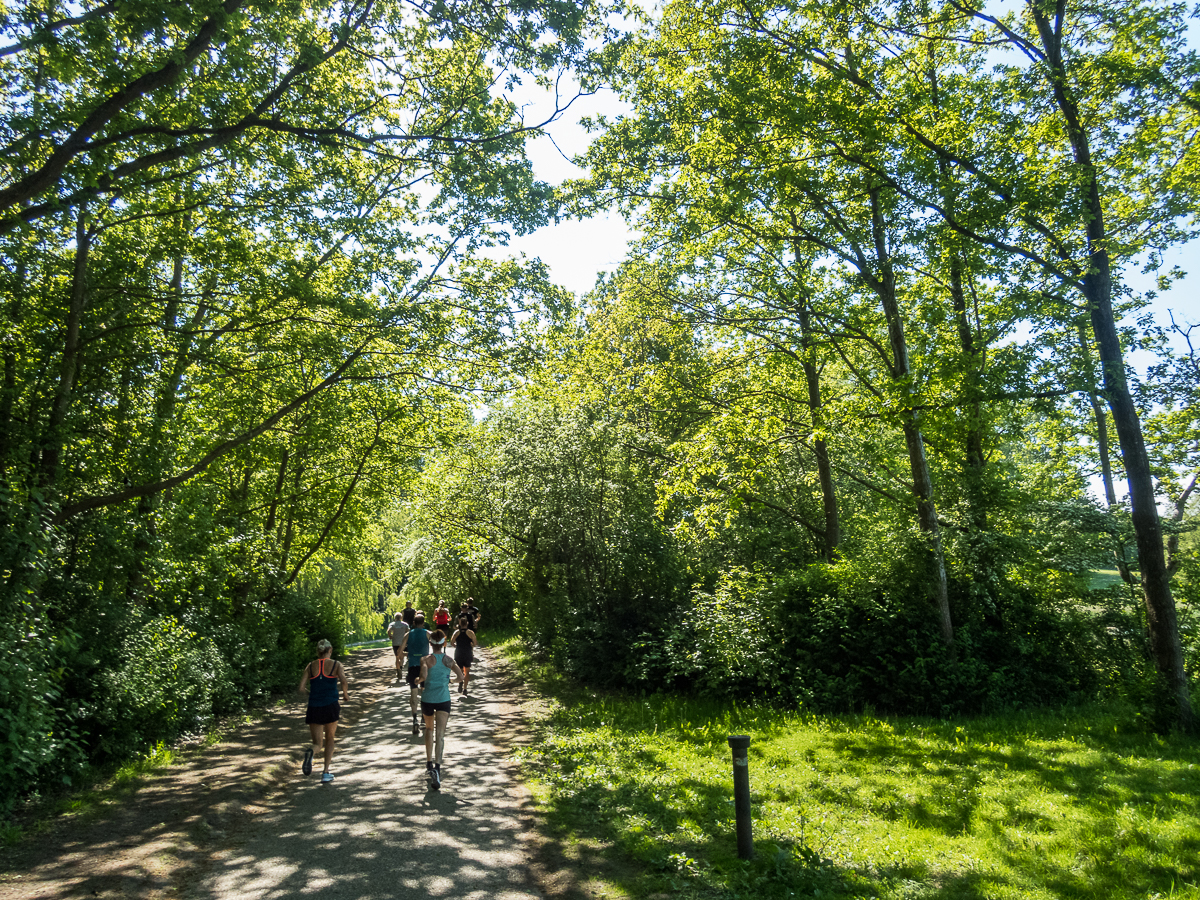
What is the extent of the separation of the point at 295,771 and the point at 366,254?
27.4 ft

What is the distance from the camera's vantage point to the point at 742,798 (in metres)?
6.08

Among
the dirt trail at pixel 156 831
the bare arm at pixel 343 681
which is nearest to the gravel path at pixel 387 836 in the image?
the dirt trail at pixel 156 831

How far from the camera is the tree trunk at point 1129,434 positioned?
9469 mm

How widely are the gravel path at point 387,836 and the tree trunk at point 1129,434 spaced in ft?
29.0

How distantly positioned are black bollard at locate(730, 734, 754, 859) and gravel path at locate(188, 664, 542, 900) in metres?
1.83

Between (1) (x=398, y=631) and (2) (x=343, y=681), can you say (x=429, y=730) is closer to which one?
(2) (x=343, y=681)

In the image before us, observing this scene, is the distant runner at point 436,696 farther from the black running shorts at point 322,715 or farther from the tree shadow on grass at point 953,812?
the tree shadow on grass at point 953,812

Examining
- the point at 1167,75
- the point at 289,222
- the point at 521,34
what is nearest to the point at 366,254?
the point at 289,222

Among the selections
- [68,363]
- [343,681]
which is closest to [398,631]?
[343,681]

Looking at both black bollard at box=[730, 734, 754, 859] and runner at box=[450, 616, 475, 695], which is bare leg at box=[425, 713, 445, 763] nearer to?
black bollard at box=[730, 734, 754, 859]

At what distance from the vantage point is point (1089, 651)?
12031mm

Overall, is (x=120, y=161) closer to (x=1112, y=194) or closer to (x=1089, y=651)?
(x=1112, y=194)

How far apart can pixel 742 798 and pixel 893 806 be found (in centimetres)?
218

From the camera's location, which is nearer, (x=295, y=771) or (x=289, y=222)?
(x=295, y=771)
